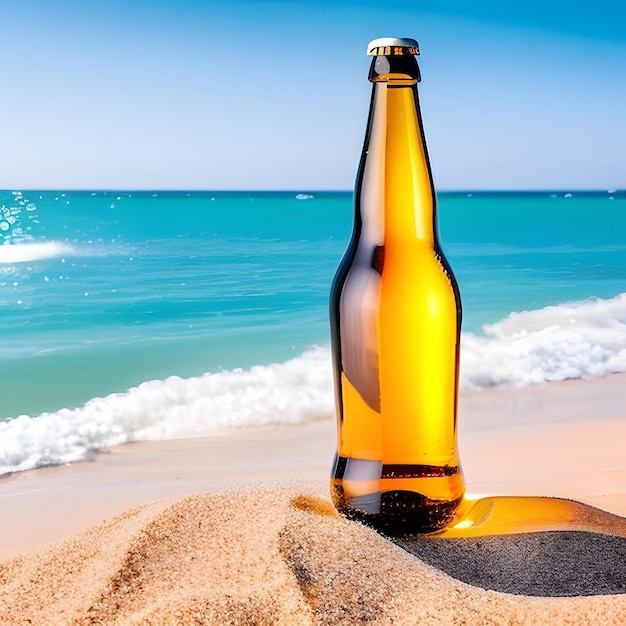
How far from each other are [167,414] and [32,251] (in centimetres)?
903

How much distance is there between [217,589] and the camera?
1.00 m

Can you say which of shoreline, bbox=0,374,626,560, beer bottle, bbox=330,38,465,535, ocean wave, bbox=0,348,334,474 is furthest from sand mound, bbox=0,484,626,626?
ocean wave, bbox=0,348,334,474

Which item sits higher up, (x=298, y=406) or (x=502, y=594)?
(x=502, y=594)

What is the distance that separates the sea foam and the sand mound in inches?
48.5

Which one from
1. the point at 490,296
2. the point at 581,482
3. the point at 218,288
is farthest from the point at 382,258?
the point at 218,288

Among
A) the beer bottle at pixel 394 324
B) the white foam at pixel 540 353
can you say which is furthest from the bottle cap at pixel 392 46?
the white foam at pixel 540 353

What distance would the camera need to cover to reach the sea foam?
2.68 m

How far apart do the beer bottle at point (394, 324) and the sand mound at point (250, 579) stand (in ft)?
0.37

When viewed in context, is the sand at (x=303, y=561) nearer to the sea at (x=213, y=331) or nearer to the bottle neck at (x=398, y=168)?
the bottle neck at (x=398, y=168)

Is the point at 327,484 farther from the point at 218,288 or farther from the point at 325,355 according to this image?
the point at 218,288

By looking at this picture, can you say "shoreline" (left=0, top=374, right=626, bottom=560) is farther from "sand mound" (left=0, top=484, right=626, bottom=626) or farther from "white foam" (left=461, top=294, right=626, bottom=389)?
"white foam" (left=461, top=294, right=626, bottom=389)

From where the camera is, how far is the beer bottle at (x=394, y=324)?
1.27 m

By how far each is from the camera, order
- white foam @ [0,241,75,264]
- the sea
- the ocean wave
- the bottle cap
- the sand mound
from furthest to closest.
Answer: white foam @ [0,241,75,264], the sea, the ocean wave, the bottle cap, the sand mound

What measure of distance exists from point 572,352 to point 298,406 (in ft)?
4.45
